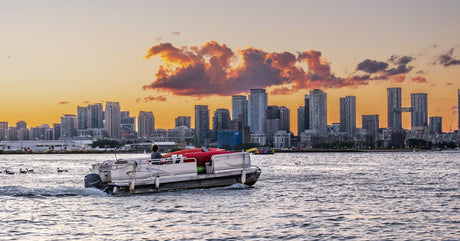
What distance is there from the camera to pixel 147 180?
40938 mm

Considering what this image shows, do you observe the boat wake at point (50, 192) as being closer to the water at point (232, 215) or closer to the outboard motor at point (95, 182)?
the water at point (232, 215)

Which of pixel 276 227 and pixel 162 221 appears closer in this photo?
pixel 276 227

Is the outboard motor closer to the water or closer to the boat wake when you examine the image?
the boat wake

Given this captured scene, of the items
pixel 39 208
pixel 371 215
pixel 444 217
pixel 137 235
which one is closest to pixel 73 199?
pixel 39 208

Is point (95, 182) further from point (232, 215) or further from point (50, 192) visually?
point (232, 215)

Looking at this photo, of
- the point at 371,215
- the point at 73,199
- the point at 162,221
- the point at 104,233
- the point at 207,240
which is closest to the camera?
the point at 207,240

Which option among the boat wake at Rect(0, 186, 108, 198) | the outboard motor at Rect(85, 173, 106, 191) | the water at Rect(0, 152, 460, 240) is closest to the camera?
the water at Rect(0, 152, 460, 240)

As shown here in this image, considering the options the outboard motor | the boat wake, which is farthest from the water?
the outboard motor

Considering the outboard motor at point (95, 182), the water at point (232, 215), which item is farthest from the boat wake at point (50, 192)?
the outboard motor at point (95, 182)

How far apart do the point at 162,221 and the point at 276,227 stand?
5526 mm

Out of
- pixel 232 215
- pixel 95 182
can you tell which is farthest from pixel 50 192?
pixel 232 215

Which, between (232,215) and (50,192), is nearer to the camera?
(232,215)

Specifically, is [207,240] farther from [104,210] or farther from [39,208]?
[39,208]

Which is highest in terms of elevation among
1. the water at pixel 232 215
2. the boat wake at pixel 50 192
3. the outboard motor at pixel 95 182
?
the outboard motor at pixel 95 182
